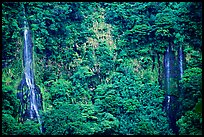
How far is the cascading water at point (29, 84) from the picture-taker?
1368cm

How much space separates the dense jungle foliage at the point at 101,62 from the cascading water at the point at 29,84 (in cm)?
23

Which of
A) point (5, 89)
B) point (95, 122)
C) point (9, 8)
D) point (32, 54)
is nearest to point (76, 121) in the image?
point (95, 122)

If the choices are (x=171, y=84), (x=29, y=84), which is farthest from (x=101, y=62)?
(x=29, y=84)

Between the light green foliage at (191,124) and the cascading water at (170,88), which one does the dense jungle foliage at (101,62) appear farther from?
the light green foliage at (191,124)

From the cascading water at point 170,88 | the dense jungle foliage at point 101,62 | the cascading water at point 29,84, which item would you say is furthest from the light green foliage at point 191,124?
the cascading water at point 29,84

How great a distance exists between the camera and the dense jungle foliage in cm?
1291

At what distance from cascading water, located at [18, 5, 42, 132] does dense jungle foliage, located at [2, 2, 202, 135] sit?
23 centimetres

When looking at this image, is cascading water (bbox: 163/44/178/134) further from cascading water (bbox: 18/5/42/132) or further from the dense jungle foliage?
cascading water (bbox: 18/5/42/132)

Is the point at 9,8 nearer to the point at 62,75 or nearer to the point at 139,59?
the point at 62,75

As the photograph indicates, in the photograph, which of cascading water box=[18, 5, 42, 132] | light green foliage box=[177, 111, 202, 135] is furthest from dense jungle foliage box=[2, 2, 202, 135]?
light green foliage box=[177, 111, 202, 135]

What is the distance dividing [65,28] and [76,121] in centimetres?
530

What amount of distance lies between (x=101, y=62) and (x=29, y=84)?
3.72 metres

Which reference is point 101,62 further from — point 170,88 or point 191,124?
point 191,124

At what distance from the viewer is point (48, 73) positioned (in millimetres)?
14875
